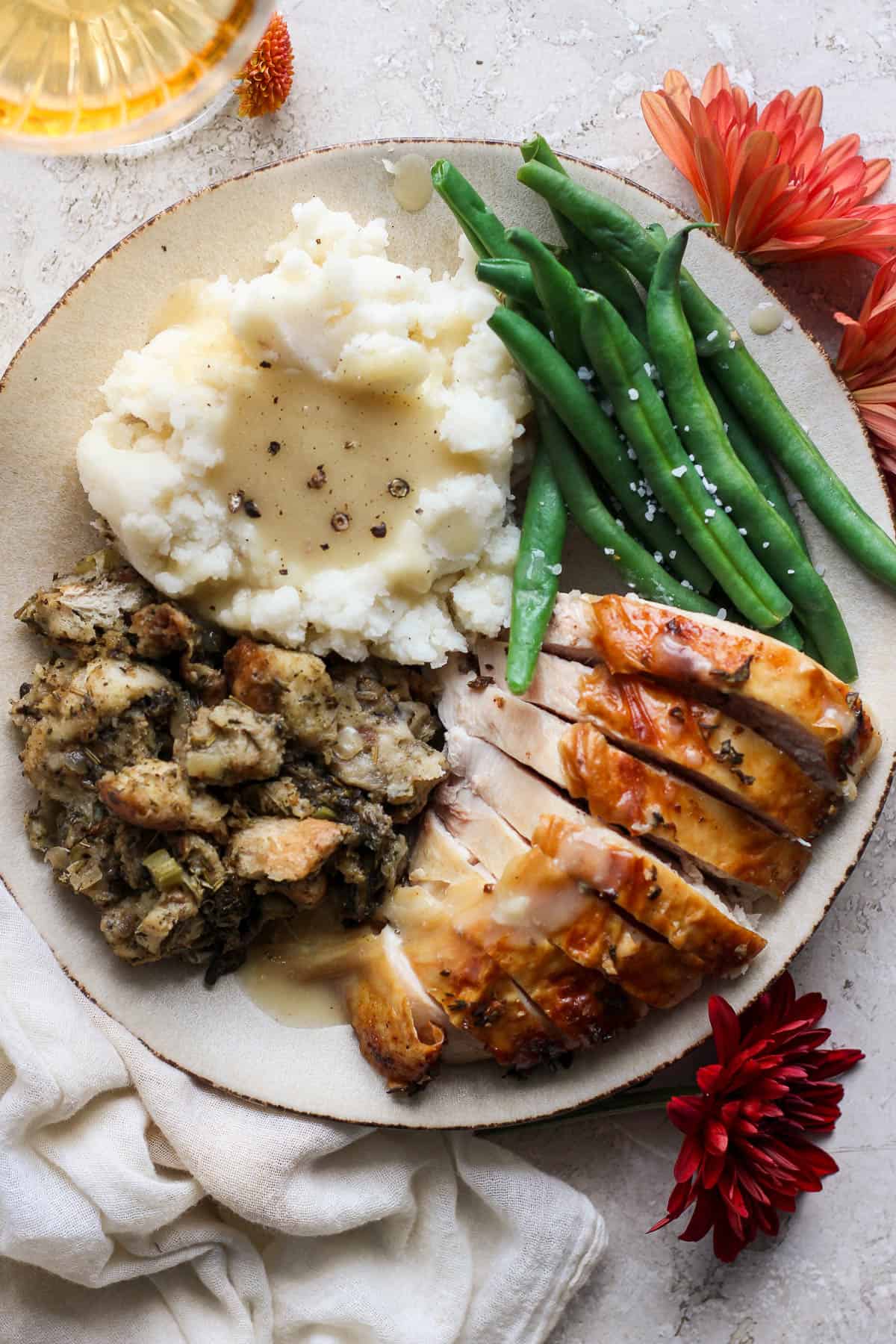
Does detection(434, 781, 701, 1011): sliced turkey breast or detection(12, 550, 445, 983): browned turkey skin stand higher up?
detection(12, 550, 445, 983): browned turkey skin

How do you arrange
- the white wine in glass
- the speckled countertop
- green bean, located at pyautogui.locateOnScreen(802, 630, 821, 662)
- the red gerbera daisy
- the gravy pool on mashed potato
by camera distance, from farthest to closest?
1. the speckled countertop
2. green bean, located at pyautogui.locateOnScreen(802, 630, 821, 662)
3. the red gerbera daisy
4. the gravy pool on mashed potato
5. the white wine in glass

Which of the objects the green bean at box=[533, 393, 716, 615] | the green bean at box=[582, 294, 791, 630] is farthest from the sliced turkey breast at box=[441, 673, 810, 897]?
the green bean at box=[582, 294, 791, 630]

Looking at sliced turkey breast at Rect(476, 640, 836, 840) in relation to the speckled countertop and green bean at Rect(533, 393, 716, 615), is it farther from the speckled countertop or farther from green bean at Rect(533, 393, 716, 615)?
the speckled countertop

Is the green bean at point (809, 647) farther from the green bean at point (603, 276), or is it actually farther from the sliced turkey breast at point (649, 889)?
the green bean at point (603, 276)

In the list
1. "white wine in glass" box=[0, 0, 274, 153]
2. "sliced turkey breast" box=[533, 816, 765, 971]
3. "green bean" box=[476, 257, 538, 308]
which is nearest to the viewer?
"white wine in glass" box=[0, 0, 274, 153]

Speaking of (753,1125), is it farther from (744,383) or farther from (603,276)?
(603,276)

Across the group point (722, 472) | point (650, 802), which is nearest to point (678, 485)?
point (722, 472)
